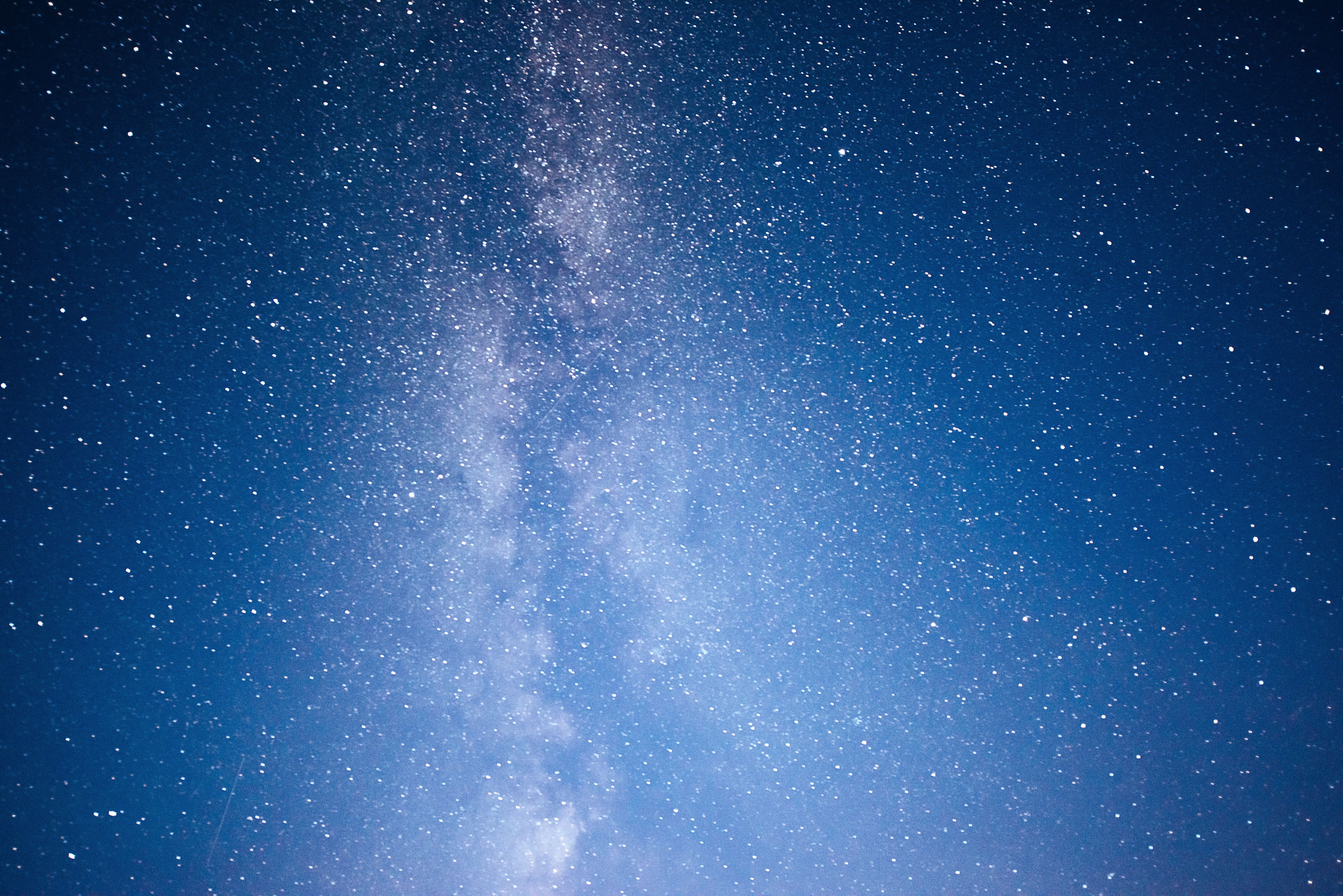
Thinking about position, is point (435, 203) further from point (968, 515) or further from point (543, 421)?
point (968, 515)

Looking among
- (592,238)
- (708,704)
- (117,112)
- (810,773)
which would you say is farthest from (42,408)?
(810,773)

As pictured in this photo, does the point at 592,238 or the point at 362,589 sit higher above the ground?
the point at 592,238

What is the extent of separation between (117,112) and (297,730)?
0.94m

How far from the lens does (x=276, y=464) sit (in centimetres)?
78

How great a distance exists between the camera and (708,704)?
0.83 meters

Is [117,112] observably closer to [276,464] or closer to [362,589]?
[276,464]

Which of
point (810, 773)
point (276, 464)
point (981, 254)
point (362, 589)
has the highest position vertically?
point (981, 254)

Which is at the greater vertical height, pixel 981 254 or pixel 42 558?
pixel 981 254

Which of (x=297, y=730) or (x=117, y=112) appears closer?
(x=117, y=112)

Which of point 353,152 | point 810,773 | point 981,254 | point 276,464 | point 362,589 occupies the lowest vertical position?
point 810,773

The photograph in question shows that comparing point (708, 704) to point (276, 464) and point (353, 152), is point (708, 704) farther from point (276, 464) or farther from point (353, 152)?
point (353, 152)

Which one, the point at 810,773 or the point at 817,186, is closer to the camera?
the point at 817,186

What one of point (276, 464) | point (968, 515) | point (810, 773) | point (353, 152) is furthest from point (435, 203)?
point (810, 773)

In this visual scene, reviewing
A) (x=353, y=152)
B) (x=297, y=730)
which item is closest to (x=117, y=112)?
(x=353, y=152)
